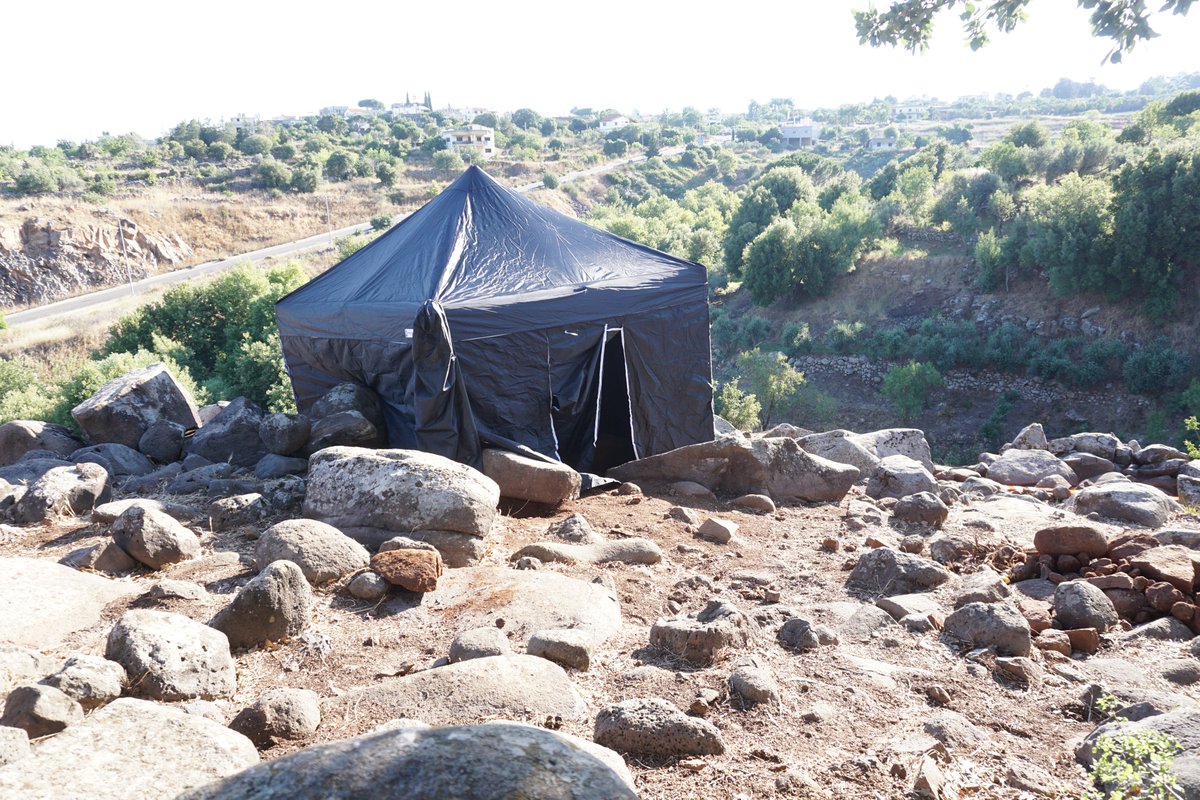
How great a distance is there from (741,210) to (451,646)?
44077 mm

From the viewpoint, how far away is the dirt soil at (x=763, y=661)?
9.89 ft

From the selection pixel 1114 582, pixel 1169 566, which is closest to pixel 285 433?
pixel 1114 582

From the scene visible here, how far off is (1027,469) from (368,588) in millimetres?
8445

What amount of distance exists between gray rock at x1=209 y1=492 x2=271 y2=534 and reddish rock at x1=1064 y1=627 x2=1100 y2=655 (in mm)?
5114

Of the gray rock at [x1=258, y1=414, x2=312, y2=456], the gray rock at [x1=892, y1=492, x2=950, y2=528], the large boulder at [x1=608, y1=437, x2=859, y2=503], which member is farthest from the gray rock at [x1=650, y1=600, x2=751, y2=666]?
the gray rock at [x1=258, y1=414, x2=312, y2=456]

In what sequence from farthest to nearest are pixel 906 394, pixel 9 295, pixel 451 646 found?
pixel 9 295 → pixel 906 394 → pixel 451 646

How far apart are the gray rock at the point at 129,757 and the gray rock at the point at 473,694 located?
62 centimetres

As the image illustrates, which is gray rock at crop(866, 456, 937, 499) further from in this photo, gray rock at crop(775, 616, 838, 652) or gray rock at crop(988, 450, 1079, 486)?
gray rock at crop(775, 616, 838, 652)

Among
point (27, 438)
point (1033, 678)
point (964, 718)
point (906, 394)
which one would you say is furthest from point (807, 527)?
point (906, 394)

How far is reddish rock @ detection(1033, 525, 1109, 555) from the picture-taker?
572cm

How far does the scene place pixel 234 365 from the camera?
16.5m

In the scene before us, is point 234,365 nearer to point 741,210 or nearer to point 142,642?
point 142,642

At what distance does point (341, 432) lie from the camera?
287 inches

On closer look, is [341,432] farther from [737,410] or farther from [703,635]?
[737,410]
